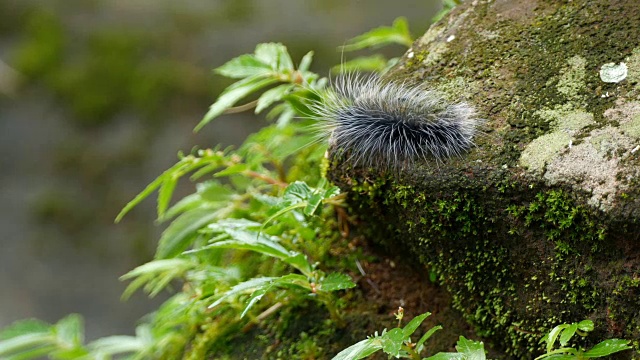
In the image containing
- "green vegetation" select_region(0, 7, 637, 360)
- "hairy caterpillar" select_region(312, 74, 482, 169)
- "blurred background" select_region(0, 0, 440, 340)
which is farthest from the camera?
"blurred background" select_region(0, 0, 440, 340)

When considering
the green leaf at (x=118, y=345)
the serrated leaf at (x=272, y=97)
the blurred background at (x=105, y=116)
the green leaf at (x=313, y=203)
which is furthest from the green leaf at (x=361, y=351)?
the blurred background at (x=105, y=116)

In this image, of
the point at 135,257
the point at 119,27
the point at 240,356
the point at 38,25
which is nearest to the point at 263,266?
the point at 240,356

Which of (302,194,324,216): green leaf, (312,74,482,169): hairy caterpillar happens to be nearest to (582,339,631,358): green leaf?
(312,74,482,169): hairy caterpillar

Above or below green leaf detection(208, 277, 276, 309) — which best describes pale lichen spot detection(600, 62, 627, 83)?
above

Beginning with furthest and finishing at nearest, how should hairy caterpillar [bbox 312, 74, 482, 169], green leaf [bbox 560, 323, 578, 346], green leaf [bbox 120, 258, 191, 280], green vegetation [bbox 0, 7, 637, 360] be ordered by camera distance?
1. green leaf [bbox 120, 258, 191, 280]
2. hairy caterpillar [bbox 312, 74, 482, 169]
3. green vegetation [bbox 0, 7, 637, 360]
4. green leaf [bbox 560, 323, 578, 346]

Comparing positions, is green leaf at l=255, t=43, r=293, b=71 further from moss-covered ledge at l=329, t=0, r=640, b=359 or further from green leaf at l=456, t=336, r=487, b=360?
A: green leaf at l=456, t=336, r=487, b=360

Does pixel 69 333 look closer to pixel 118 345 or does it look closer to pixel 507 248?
pixel 118 345
